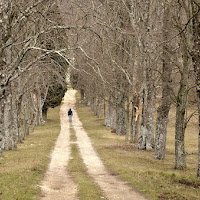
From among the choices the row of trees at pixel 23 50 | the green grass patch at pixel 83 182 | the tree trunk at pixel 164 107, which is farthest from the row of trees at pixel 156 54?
the green grass patch at pixel 83 182

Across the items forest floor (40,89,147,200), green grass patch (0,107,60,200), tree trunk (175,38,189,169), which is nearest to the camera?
green grass patch (0,107,60,200)

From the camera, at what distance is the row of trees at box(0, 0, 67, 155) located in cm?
1239

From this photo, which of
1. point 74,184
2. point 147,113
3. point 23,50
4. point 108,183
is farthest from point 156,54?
point 74,184

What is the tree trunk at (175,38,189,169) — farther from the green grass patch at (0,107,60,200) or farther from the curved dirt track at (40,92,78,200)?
the green grass patch at (0,107,60,200)

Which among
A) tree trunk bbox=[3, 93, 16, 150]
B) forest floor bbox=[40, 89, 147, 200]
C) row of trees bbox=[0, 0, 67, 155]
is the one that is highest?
row of trees bbox=[0, 0, 67, 155]

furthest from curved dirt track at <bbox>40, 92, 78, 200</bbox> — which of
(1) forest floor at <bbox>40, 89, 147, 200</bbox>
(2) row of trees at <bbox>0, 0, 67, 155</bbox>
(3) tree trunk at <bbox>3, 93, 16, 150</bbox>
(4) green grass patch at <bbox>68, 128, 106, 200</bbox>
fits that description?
(3) tree trunk at <bbox>3, 93, 16, 150</bbox>

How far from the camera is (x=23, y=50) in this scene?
1330cm

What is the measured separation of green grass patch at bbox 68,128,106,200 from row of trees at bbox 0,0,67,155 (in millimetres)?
3754

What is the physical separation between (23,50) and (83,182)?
572 cm

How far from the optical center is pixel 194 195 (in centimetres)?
1057

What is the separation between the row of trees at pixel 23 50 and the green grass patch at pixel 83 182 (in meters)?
3.75

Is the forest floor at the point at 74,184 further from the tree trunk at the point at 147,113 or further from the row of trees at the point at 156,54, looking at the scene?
the tree trunk at the point at 147,113

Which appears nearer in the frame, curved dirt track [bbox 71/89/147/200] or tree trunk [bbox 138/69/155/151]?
curved dirt track [bbox 71/89/147/200]

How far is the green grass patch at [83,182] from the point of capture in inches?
395
